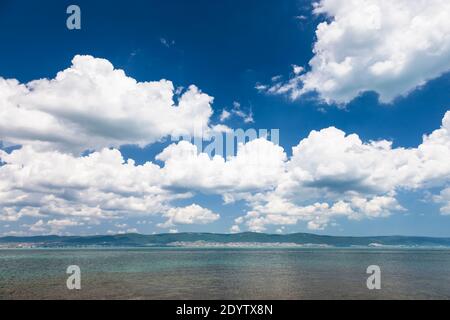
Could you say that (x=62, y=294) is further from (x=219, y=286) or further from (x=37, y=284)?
(x=219, y=286)

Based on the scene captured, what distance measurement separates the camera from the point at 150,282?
66000mm

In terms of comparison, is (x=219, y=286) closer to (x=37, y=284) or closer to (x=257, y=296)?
(x=257, y=296)

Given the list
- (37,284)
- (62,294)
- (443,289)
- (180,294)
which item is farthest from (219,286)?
(443,289)
